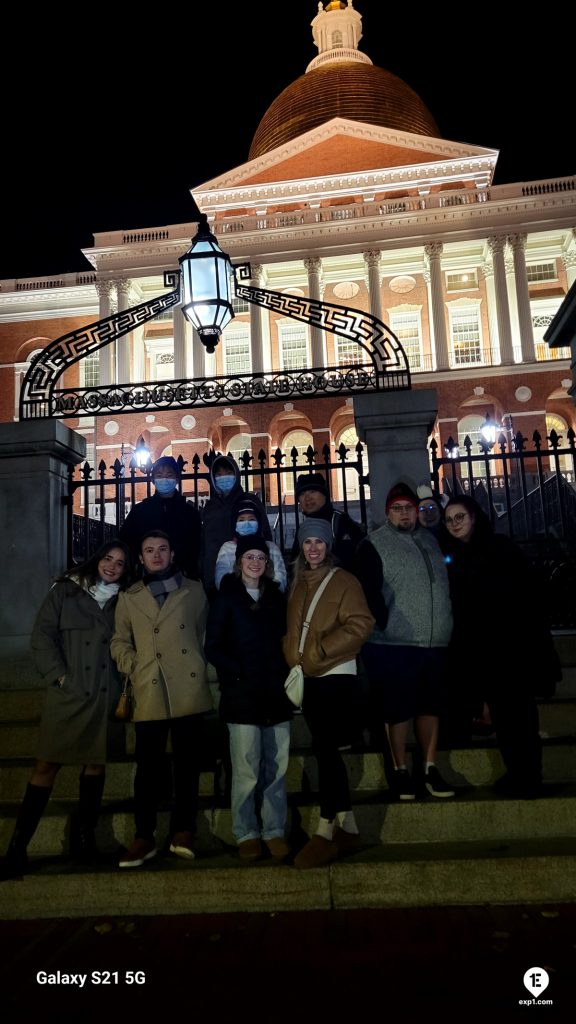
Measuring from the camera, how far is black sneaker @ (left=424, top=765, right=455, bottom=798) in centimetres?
467

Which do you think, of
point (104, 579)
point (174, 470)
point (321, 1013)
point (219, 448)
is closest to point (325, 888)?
point (321, 1013)

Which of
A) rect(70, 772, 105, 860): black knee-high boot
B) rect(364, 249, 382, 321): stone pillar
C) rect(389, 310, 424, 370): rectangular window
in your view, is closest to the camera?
rect(70, 772, 105, 860): black knee-high boot

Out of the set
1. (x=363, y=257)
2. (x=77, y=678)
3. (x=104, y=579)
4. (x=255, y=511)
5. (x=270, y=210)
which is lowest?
(x=77, y=678)

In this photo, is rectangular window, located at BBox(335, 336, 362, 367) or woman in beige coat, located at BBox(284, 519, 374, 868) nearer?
woman in beige coat, located at BBox(284, 519, 374, 868)

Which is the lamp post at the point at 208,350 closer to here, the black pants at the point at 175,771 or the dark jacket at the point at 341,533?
the dark jacket at the point at 341,533

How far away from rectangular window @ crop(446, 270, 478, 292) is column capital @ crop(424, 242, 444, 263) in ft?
12.1

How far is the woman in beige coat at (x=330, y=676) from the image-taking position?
428 centimetres

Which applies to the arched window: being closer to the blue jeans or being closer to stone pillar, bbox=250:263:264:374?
stone pillar, bbox=250:263:264:374

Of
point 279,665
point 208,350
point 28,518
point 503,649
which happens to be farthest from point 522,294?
point 279,665

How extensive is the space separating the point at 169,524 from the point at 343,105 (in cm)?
4812

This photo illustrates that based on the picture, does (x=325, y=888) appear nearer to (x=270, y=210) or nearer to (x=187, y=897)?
(x=187, y=897)

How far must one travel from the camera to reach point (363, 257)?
137 feet

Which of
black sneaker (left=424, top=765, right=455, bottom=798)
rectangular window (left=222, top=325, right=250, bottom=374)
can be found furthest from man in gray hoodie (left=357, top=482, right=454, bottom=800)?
rectangular window (left=222, top=325, right=250, bottom=374)

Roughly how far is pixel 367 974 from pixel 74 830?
78.9 inches
